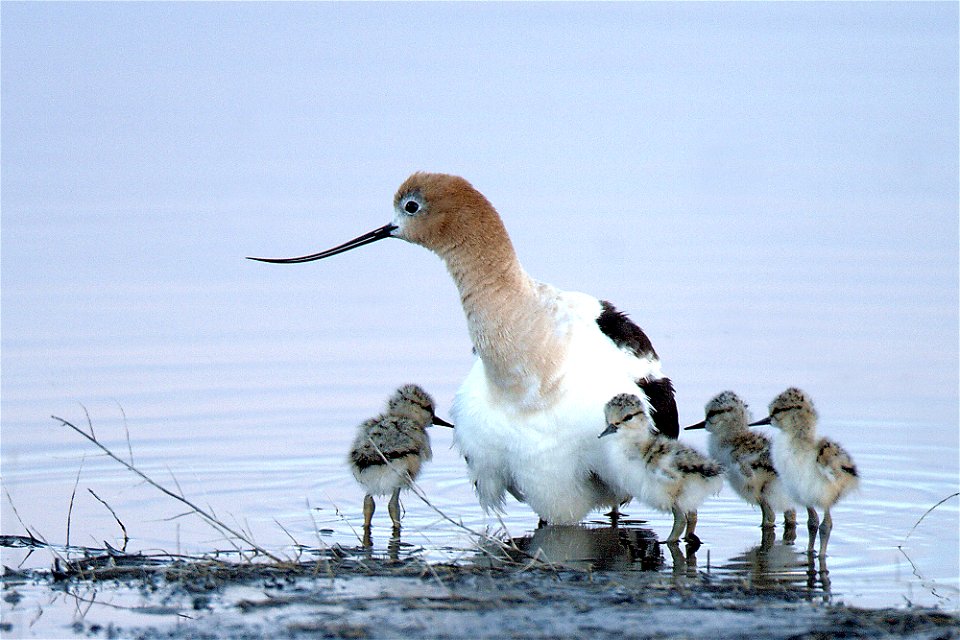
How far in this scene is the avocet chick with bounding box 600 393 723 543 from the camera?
795cm

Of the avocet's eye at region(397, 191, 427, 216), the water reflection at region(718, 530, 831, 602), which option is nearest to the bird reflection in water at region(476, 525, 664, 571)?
the water reflection at region(718, 530, 831, 602)

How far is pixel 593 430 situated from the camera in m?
8.40

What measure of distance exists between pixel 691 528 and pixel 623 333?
38.1 inches

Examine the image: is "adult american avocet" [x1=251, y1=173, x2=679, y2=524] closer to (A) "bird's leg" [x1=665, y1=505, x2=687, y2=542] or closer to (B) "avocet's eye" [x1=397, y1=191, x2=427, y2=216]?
(B) "avocet's eye" [x1=397, y1=191, x2=427, y2=216]

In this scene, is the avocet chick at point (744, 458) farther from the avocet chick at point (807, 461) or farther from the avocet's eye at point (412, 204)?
the avocet's eye at point (412, 204)

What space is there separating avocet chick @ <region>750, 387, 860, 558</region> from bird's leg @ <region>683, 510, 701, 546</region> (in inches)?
20.5

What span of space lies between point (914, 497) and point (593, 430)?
203 cm

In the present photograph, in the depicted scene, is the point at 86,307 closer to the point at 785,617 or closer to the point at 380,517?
the point at 380,517

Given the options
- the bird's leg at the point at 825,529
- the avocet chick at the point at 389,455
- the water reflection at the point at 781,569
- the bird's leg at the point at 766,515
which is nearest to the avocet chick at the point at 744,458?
the bird's leg at the point at 766,515

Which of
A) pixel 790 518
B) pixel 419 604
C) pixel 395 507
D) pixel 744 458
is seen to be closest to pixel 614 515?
pixel 744 458

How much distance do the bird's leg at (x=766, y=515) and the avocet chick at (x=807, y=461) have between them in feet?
1.81

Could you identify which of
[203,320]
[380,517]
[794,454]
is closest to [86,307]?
[203,320]

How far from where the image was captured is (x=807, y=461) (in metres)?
7.95

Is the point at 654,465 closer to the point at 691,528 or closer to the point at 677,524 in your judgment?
the point at 677,524
